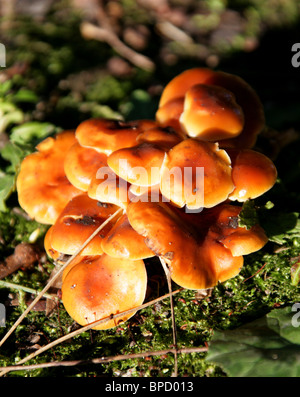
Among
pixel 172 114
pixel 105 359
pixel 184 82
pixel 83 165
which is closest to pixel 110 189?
pixel 83 165

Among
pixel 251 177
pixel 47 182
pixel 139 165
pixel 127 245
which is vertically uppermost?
pixel 139 165

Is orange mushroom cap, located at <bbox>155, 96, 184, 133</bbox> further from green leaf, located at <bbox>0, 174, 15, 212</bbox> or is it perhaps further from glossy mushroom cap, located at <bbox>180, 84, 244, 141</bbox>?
green leaf, located at <bbox>0, 174, 15, 212</bbox>

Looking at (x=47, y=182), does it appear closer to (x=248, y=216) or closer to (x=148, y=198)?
(x=148, y=198)

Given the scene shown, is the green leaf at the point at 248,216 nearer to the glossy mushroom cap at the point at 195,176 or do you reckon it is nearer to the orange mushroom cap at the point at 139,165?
the glossy mushroom cap at the point at 195,176

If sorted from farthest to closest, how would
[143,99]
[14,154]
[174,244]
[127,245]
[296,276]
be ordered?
[143,99] → [14,154] → [296,276] → [127,245] → [174,244]

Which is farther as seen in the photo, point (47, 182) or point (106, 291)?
point (47, 182)
